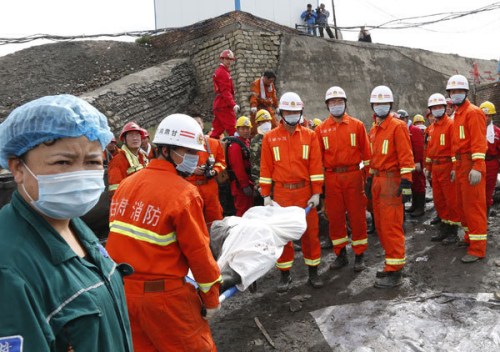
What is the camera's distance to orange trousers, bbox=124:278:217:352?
2350 mm

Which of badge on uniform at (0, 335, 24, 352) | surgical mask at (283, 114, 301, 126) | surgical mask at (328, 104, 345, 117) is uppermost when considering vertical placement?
surgical mask at (328, 104, 345, 117)

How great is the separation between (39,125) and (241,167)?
477cm

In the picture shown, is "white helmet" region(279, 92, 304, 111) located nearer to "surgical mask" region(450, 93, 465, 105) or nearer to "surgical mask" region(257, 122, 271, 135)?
"surgical mask" region(257, 122, 271, 135)

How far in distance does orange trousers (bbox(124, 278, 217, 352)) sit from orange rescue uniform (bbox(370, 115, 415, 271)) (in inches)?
113

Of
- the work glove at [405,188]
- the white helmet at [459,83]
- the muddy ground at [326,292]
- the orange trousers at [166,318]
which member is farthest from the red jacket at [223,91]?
the orange trousers at [166,318]

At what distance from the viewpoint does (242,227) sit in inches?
130

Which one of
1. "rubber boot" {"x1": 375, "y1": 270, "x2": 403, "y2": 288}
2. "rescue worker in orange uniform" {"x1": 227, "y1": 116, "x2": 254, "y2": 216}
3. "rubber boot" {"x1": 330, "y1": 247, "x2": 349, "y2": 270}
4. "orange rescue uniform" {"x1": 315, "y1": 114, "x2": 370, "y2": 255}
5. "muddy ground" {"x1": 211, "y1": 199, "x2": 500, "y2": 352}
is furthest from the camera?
"rescue worker in orange uniform" {"x1": 227, "y1": 116, "x2": 254, "y2": 216}

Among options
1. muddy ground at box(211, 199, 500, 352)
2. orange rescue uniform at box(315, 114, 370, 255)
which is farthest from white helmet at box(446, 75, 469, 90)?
muddy ground at box(211, 199, 500, 352)

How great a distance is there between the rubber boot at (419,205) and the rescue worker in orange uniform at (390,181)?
121 inches

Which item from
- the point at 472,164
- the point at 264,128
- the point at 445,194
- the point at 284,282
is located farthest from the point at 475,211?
the point at 264,128

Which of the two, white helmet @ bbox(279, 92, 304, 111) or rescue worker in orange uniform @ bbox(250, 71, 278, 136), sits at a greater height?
rescue worker in orange uniform @ bbox(250, 71, 278, 136)

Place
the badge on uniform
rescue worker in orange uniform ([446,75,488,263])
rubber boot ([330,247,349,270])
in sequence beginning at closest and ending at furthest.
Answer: the badge on uniform, rescue worker in orange uniform ([446,75,488,263]), rubber boot ([330,247,349,270])

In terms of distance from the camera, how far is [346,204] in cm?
A: 512

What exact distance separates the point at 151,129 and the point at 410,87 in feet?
35.2
